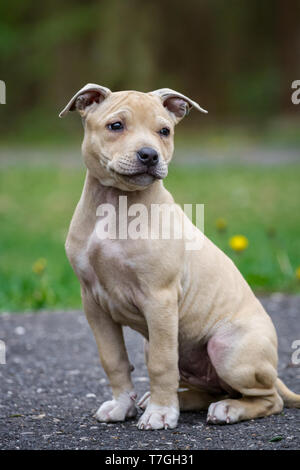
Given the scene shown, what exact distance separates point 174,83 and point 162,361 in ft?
57.0

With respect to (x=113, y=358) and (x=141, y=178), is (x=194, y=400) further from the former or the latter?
(x=141, y=178)

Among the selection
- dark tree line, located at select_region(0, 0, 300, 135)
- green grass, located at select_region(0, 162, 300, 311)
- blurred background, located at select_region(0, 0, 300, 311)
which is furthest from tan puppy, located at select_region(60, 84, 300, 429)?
dark tree line, located at select_region(0, 0, 300, 135)

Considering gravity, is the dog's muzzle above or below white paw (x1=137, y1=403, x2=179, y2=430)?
above

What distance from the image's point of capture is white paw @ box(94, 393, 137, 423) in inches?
156

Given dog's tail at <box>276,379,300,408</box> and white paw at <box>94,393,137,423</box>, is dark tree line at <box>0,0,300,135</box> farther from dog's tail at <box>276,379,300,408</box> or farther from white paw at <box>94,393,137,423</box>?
white paw at <box>94,393,137,423</box>

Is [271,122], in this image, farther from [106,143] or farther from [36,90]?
[106,143]

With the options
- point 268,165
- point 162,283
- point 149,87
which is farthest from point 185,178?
point 162,283

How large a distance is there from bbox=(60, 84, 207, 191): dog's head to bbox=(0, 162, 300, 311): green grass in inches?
121

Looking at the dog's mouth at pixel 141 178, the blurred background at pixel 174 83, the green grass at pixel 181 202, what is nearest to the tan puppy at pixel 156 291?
the dog's mouth at pixel 141 178

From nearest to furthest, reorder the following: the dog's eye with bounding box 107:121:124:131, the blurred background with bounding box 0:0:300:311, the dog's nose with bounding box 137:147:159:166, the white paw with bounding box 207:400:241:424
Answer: the dog's nose with bounding box 137:147:159:166, the dog's eye with bounding box 107:121:124:131, the white paw with bounding box 207:400:241:424, the blurred background with bounding box 0:0:300:311

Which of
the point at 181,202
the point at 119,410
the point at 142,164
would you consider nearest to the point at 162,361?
the point at 119,410

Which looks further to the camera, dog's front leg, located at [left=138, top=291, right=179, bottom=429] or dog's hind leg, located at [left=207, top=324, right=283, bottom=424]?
dog's hind leg, located at [left=207, top=324, right=283, bottom=424]

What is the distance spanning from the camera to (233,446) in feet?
11.5

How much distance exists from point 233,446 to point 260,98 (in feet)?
60.6
